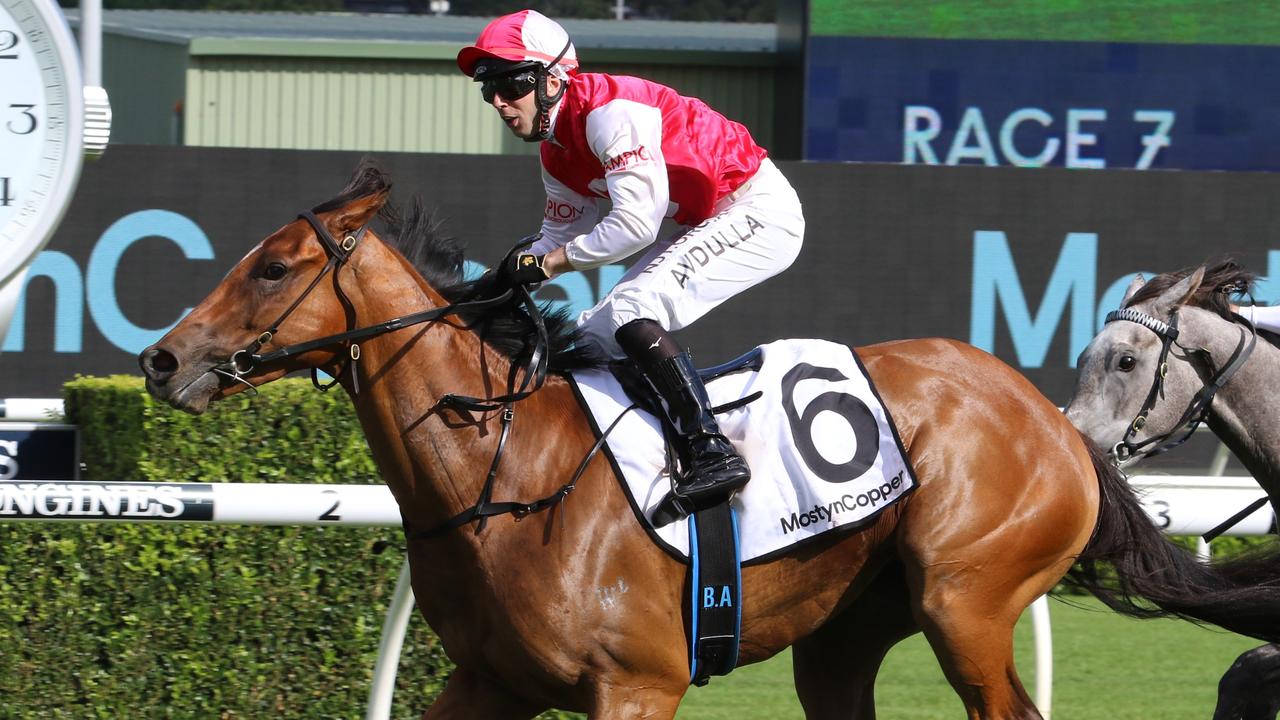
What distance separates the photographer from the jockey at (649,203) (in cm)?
325

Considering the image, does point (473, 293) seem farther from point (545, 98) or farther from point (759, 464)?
point (759, 464)

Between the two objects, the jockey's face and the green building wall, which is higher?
the green building wall

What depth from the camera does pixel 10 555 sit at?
414cm

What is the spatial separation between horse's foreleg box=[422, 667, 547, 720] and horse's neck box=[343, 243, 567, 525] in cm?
34

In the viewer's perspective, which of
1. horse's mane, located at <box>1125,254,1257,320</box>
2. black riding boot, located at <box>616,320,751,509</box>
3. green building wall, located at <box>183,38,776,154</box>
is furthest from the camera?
green building wall, located at <box>183,38,776,154</box>

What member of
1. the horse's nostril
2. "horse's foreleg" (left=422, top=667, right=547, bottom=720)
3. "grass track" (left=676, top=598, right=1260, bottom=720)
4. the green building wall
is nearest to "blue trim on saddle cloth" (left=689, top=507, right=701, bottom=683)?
"horse's foreleg" (left=422, top=667, right=547, bottom=720)

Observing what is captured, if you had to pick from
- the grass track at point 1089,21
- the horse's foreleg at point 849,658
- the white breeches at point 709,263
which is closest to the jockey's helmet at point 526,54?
the white breeches at point 709,263

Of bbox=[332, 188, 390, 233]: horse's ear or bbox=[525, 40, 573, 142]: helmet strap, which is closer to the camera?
bbox=[332, 188, 390, 233]: horse's ear

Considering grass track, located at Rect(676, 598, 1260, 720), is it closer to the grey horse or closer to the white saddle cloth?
the grey horse

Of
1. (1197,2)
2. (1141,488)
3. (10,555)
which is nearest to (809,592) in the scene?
(1141,488)

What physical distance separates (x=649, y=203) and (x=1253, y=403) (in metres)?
1.87

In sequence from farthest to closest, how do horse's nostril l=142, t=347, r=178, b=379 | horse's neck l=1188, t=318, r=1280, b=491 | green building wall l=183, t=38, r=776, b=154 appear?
green building wall l=183, t=38, r=776, b=154, horse's neck l=1188, t=318, r=1280, b=491, horse's nostril l=142, t=347, r=178, b=379

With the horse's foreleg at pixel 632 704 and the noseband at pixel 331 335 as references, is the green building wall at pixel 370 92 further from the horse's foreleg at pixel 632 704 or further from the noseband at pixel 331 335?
the horse's foreleg at pixel 632 704

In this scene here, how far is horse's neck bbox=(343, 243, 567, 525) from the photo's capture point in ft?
10.5
